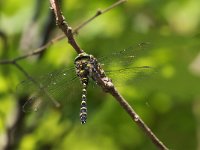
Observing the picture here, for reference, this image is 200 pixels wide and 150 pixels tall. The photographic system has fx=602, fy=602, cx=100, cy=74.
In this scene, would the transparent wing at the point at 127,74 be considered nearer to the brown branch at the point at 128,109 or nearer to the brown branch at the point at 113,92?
the brown branch at the point at 113,92

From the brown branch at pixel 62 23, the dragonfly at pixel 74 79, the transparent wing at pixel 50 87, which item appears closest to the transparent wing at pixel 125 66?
the dragonfly at pixel 74 79

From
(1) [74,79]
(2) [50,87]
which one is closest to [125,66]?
(1) [74,79]

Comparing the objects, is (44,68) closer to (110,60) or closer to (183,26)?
(110,60)

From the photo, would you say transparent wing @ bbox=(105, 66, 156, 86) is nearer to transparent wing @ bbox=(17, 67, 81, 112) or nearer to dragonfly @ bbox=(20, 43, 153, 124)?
dragonfly @ bbox=(20, 43, 153, 124)

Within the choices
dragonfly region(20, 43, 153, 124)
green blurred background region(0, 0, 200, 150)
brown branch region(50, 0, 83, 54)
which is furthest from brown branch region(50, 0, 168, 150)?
green blurred background region(0, 0, 200, 150)

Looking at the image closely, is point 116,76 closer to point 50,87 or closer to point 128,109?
point 50,87
